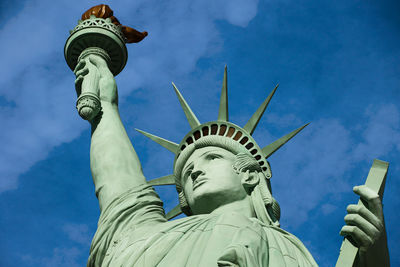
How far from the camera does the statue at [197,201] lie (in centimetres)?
780

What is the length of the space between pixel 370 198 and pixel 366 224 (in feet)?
0.91

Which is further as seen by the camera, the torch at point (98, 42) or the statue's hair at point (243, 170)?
the torch at point (98, 42)

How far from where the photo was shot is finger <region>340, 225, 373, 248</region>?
762cm

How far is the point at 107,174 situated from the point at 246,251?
10.4 feet

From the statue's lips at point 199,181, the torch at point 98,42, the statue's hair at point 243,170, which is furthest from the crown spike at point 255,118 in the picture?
the torch at point 98,42

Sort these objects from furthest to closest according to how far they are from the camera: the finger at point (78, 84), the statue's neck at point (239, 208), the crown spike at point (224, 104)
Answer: the finger at point (78, 84)
the crown spike at point (224, 104)
the statue's neck at point (239, 208)

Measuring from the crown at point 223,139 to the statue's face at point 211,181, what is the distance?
0.75ft

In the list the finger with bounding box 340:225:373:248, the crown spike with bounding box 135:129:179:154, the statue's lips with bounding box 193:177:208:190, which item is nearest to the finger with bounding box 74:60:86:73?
the crown spike with bounding box 135:129:179:154

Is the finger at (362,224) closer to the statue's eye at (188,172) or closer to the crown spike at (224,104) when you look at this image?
the statue's eye at (188,172)

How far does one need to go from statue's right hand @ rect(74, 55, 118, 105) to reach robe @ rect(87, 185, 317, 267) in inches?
85.8

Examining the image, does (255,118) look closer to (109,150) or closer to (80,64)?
(109,150)

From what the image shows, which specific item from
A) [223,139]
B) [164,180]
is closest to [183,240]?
[223,139]

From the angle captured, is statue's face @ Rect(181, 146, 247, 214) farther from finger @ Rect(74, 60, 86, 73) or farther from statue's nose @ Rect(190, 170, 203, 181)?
finger @ Rect(74, 60, 86, 73)

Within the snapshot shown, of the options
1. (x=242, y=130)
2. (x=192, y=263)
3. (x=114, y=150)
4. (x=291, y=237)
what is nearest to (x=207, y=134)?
(x=242, y=130)
